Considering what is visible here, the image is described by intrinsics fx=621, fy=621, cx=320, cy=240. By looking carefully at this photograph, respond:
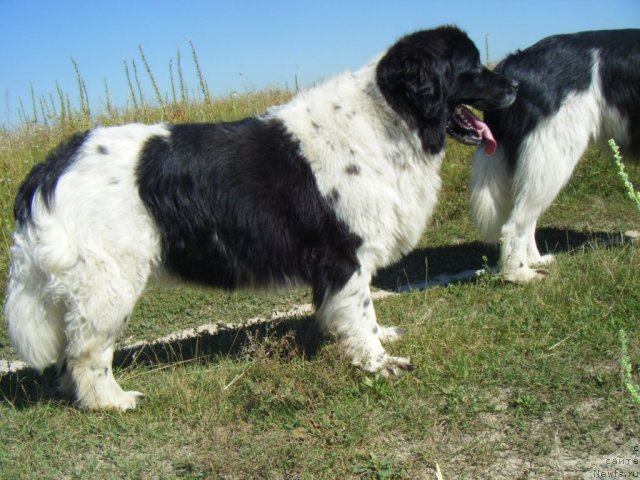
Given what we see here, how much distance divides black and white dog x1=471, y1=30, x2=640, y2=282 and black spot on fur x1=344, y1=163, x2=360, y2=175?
6.06ft

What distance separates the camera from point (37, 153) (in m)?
8.37

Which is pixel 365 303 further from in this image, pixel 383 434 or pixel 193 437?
pixel 193 437

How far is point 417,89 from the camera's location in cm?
355

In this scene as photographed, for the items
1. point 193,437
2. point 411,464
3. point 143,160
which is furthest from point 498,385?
point 143,160

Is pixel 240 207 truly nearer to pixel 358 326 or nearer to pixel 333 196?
pixel 333 196

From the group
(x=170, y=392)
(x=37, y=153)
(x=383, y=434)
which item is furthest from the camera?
(x=37, y=153)

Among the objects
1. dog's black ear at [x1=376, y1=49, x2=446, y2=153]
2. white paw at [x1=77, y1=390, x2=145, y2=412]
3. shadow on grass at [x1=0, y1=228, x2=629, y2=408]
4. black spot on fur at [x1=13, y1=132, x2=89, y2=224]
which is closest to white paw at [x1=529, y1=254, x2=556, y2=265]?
shadow on grass at [x1=0, y1=228, x2=629, y2=408]

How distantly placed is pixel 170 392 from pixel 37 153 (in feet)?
19.6

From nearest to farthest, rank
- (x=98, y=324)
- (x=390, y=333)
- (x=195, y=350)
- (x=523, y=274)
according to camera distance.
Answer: (x=98, y=324)
(x=390, y=333)
(x=195, y=350)
(x=523, y=274)

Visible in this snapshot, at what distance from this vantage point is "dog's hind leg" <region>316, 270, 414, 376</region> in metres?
3.62

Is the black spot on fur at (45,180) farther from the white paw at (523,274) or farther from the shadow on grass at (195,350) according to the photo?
the white paw at (523,274)

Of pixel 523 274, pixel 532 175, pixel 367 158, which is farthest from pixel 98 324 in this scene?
pixel 532 175

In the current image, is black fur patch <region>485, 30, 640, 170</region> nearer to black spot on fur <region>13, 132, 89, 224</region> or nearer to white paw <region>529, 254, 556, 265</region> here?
white paw <region>529, 254, 556, 265</region>

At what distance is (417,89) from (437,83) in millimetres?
128
